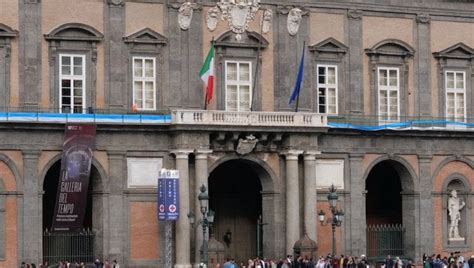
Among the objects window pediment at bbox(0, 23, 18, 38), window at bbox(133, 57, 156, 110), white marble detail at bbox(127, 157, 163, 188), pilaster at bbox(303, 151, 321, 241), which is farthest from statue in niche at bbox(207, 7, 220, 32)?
window pediment at bbox(0, 23, 18, 38)

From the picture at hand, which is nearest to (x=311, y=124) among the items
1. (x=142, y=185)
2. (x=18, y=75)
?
(x=142, y=185)

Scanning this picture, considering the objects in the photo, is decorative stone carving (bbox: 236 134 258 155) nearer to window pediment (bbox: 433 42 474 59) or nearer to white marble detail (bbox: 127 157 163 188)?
white marble detail (bbox: 127 157 163 188)

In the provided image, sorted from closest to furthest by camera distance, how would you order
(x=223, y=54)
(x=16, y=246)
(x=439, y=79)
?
(x=16, y=246), (x=223, y=54), (x=439, y=79)

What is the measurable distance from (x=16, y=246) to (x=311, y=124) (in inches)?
623

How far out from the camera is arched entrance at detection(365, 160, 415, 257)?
78688 millimetres

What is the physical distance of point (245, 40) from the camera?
74.8 m

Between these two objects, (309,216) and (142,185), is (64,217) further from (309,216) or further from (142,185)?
(309,216)

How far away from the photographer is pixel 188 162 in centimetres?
7231

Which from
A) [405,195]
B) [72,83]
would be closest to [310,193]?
[405,195]

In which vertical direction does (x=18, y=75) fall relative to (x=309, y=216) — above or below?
above

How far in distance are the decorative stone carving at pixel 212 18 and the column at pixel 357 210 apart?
985 centimetres

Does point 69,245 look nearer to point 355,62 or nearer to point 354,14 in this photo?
point 355,62

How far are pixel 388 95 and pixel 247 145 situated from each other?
9.32m

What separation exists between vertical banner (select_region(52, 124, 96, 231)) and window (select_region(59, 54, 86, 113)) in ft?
5.38
